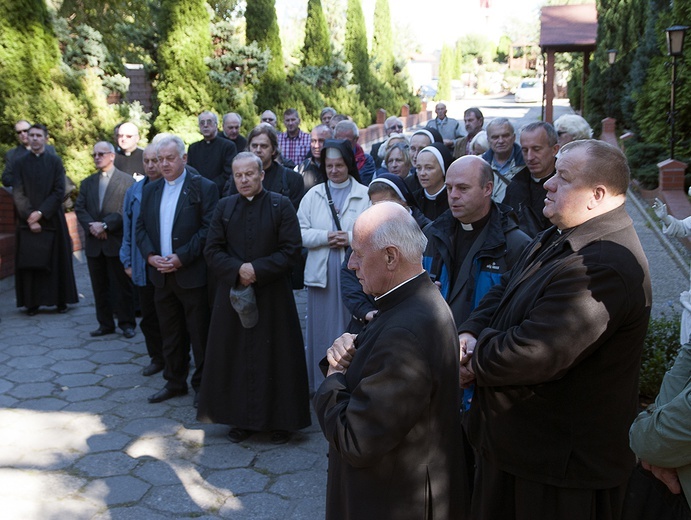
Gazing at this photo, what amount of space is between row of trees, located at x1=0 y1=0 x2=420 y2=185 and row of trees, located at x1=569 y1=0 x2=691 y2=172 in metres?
7.96

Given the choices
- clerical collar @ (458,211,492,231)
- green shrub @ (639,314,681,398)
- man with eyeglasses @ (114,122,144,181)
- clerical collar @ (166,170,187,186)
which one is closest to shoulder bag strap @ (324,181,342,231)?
clerical collar @ (166,170,187,186)

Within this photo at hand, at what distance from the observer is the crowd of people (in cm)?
261

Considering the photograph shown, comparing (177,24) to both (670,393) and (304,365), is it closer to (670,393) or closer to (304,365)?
(304,365)

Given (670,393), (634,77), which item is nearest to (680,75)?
(634,77)

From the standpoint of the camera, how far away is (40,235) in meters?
9.13

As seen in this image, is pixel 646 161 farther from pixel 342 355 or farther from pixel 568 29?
pixel 568 29

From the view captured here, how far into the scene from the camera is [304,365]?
5773 millimetres

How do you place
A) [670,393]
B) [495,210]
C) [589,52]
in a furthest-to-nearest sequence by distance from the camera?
[589,52] → [495,210] → [670,393]

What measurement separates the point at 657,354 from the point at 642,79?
12280 millimetres

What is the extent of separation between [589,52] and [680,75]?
18.2m

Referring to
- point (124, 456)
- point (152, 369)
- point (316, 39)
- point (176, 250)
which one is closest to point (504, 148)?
point (176, 250)

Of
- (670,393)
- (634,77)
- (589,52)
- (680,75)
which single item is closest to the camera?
(670,393)

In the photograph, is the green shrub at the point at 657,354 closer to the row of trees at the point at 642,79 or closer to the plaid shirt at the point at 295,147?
the plaid shirt at the point at 295,147

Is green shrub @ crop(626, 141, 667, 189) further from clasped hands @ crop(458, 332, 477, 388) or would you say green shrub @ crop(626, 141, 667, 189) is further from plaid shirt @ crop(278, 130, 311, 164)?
clasped hands @ crop(458, 332, 477, 388)
